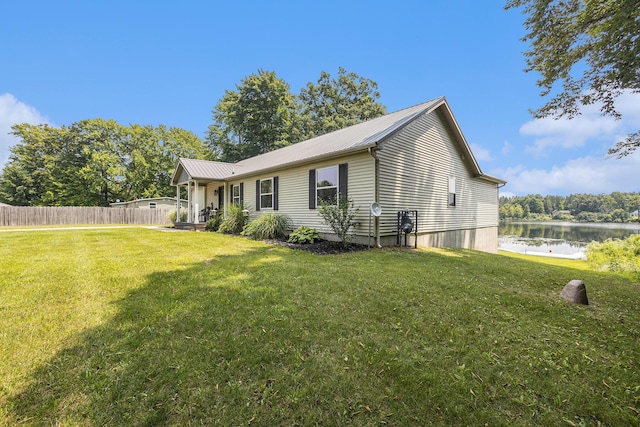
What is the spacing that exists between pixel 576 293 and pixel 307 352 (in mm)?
4023

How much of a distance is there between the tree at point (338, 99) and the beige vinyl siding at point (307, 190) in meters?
16.6

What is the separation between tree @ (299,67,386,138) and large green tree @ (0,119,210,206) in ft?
40.8

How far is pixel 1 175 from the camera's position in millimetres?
30281

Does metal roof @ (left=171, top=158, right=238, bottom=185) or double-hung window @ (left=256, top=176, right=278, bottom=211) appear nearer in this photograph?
double-hung window @ (left=256, top=176, right=278, bottom=211)

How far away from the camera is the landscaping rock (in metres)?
3.84

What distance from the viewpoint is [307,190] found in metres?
10.1

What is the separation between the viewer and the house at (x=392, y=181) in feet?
27.5

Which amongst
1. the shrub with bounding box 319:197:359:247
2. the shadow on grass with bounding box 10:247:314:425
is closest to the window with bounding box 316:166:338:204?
the shrub with bounding box 319:197:359:247

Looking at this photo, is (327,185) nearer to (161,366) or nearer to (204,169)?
(161,366)

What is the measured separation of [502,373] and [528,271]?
4559 millimetres

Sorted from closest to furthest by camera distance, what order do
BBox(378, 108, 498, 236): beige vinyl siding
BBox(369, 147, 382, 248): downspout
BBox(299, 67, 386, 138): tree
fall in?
BBox(369, 147, 382, 248): downspout
BBox(378, 108, 498, 236): beige vinyl siding
BBox(299, 67, 386, 138): tree

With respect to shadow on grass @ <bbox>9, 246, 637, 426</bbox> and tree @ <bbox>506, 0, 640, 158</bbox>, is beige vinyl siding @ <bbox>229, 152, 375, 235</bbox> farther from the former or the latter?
tree @ <bbox>506, 0, 640, 158</bbox>

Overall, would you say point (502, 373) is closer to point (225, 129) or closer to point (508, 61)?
point (508, 61)

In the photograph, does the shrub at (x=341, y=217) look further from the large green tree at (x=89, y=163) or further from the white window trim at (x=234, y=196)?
the large green tree at (x=89, y=163)
